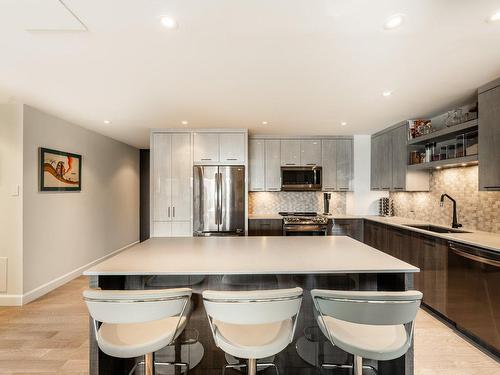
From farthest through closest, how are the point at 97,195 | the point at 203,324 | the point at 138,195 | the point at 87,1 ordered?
1. the point at 138,195
2. the point at 97,195
3. the point at 203,324
4. the point at 87,1

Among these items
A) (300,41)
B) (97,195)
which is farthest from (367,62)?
(97,195)

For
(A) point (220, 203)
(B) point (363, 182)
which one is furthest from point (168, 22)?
(B) point (363, 182)

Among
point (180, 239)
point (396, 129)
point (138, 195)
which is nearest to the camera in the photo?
point (180, 239)

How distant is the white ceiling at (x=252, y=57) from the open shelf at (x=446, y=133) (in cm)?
34

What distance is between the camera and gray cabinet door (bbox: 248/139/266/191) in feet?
17.0

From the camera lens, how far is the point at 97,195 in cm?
515

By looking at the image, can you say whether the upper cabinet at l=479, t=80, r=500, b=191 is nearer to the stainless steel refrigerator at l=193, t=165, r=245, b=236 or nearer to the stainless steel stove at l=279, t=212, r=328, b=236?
the stainless steel stove at l=279, t=212, r=328, b=236

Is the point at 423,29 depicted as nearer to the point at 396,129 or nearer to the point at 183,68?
the point at 183,68

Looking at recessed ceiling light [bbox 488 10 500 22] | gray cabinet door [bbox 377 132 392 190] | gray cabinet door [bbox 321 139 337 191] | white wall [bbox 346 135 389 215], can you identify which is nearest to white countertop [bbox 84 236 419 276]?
recessed ceiling light [bbox 488 10 500 22]

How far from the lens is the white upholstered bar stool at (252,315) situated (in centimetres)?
134

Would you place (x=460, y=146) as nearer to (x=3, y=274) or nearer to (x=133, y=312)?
(x=133, y=312)

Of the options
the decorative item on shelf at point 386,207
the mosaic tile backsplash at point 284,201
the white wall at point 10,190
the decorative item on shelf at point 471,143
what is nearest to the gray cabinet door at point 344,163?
the mosaic tile backsplash at point 284,201

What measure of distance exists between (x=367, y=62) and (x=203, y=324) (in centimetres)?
240

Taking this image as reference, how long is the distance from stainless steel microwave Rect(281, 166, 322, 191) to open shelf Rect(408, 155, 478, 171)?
154 centimetres
